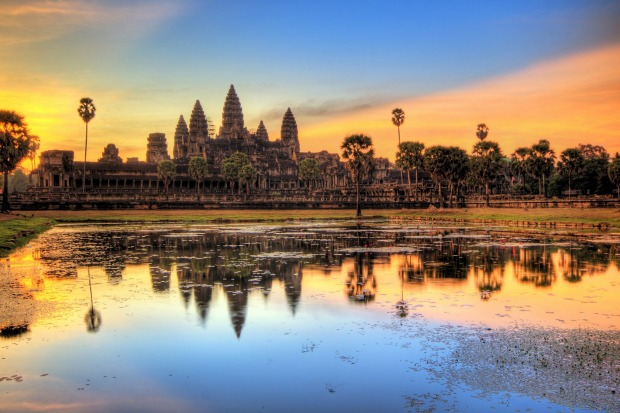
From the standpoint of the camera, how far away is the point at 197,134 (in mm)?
190875

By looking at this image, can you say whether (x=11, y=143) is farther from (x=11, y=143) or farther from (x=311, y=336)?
(x=311, y=336)

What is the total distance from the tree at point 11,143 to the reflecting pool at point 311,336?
43075 millimetres

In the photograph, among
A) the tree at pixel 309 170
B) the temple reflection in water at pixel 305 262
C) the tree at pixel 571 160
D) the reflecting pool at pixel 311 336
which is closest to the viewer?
the reflecting pool at pixel 311 336

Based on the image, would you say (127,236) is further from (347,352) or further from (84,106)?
(84,106)

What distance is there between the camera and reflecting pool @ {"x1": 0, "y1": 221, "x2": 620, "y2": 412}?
32.5 ft

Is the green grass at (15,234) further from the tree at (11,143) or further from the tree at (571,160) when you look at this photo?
the tree at (571,160)

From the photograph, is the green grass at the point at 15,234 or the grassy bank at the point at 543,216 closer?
the green grass at the point at 15,234

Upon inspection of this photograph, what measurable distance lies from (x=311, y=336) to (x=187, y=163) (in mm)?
163890

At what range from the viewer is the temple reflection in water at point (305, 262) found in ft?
67.5

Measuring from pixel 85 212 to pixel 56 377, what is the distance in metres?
73.8

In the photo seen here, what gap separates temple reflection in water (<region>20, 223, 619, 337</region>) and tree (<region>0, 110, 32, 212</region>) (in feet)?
93.0

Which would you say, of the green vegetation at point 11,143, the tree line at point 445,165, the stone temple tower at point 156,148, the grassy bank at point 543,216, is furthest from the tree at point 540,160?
the stone temple tower at point 156,148

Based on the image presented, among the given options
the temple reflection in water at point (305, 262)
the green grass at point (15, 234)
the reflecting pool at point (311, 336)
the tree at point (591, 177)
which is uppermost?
the tree at point (591, 177)

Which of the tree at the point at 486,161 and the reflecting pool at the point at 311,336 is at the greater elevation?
the tree at the point at 486,161
